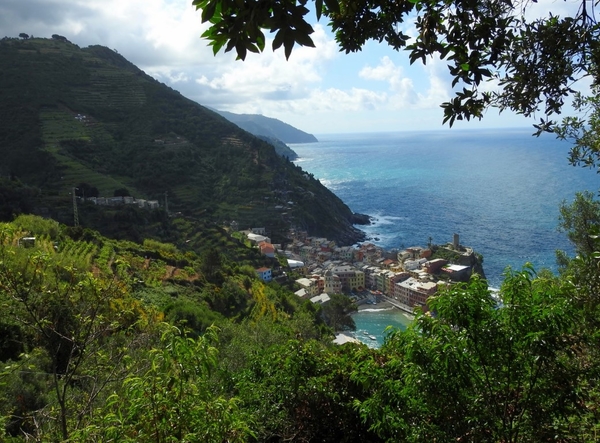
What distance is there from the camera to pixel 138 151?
141ft

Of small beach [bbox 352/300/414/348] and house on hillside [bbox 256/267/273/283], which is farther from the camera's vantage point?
house on hillside [bbox 256/267/273/283]

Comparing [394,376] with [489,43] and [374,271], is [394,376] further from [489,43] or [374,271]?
[374,271]

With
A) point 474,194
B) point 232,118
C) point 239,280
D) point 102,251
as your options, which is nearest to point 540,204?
point 474,194

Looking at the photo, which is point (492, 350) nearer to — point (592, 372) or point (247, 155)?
point (592, 372)

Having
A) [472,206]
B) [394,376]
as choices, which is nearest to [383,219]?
[472,206]

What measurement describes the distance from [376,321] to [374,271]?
7411 mm

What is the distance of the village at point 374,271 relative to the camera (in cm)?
2425

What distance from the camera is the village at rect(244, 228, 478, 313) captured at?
24250 mm

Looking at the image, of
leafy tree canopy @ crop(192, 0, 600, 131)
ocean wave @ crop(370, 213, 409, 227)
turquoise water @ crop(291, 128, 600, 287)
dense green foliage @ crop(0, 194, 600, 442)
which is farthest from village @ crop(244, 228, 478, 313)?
leafy tree canopy @ crop(192, 0, 600, 131)

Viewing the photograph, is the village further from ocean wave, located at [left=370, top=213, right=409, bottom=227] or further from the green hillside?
ocean wave, located at [left=370, top=213, right=409, bottom=227]

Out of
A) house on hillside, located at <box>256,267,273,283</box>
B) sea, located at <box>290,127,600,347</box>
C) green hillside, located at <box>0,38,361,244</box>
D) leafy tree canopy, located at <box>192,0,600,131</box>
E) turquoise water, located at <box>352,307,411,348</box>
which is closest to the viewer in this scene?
leafy tree canopy, located at <box>192,0,600,131</box>

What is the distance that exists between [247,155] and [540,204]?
103 ft

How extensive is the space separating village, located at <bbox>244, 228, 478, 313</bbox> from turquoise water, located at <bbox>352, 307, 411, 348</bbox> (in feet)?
2.85

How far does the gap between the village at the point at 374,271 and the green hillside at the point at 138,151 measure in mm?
6828
